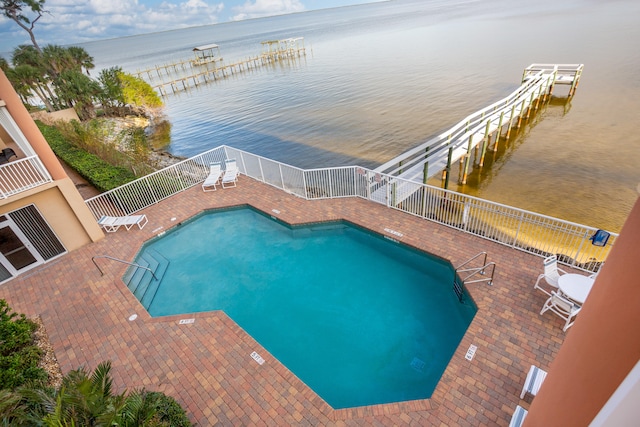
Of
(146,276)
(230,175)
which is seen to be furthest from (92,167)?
(146,276)

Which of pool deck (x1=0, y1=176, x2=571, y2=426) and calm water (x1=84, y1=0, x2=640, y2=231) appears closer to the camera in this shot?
pool deck (x1=0, y1=176, x2=571, y2=426)

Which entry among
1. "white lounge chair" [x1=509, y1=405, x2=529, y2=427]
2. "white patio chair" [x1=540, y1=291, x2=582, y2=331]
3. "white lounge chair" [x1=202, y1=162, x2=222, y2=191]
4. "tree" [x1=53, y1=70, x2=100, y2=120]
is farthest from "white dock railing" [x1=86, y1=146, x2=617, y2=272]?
"tree" [x1=53, y1=70, x2=100, y2=120]

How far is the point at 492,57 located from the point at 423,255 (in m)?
39.7

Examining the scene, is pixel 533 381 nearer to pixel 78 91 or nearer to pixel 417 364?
pixel 417 364

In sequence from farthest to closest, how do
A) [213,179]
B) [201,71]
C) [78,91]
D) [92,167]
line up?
[201,71]
[78,91]
[92,167]
[213,179]

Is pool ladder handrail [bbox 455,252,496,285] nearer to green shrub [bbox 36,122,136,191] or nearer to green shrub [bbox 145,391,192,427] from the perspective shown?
green shrub [bbox 145,391,192,427]

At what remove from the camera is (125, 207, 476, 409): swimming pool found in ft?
21.7

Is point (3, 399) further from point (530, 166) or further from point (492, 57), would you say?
point (492, 57)

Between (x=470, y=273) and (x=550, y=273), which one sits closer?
(x=550, y=273)

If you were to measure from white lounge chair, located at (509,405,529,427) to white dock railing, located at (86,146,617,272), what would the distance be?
448 cm

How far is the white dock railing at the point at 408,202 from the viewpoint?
29.2 ft

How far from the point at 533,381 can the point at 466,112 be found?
23.7 meters

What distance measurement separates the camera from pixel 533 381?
5.08m

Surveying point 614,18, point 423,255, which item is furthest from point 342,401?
point 614,18
